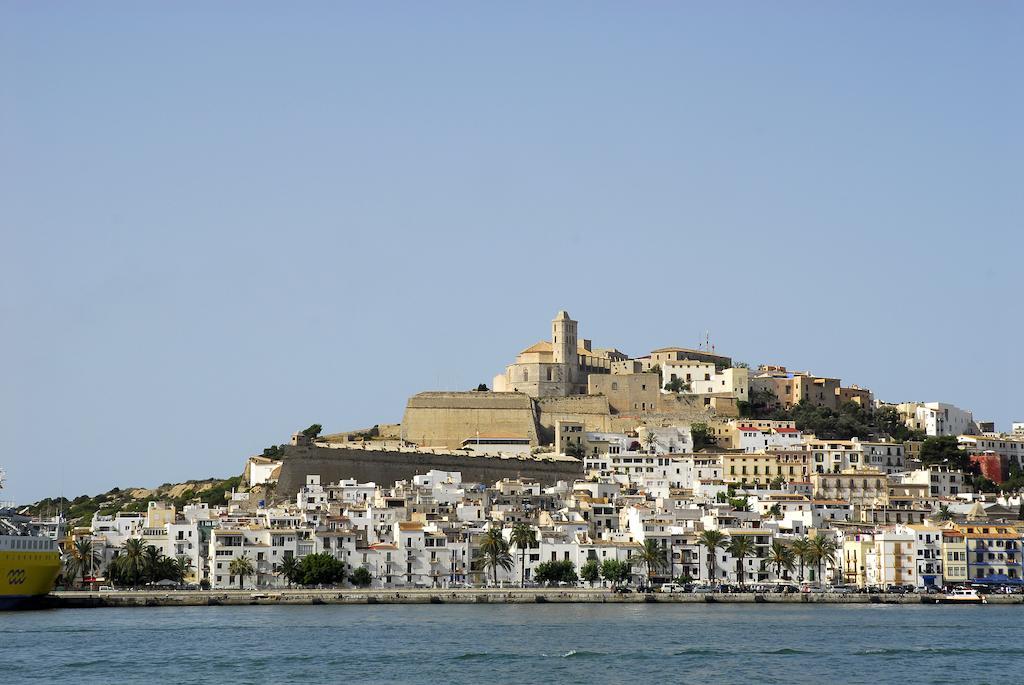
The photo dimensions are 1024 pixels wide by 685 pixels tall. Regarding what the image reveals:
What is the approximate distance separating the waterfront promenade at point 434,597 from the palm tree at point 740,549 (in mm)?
3098

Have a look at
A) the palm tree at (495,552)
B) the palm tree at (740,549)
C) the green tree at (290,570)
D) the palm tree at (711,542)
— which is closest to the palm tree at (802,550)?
the palm tree at (740,549)

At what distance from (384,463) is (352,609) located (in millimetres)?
26537

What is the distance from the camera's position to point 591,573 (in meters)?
62.3

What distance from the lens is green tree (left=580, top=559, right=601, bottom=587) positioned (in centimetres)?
6234

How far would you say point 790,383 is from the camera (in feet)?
329

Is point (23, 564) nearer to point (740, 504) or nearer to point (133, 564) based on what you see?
point (133, 564)

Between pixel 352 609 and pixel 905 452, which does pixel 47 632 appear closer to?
pixel 352 609

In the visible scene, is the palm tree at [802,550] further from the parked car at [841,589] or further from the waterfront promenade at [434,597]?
the waterfront promenade at [434,597]

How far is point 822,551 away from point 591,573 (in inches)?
321

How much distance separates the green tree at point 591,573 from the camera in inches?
2454

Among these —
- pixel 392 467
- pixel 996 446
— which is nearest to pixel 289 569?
pixel 392 467

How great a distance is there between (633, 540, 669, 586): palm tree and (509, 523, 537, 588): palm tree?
12.1 feet

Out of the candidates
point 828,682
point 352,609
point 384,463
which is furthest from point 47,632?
point 384,463

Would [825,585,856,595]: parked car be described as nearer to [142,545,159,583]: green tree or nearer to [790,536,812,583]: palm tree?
[790,536,812,583]: palm tree
